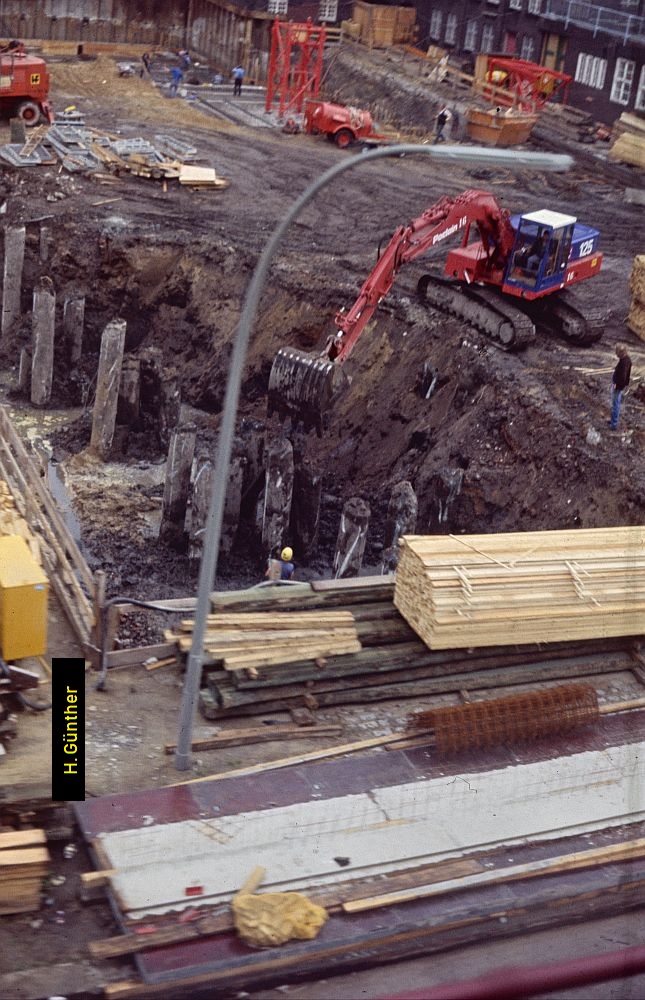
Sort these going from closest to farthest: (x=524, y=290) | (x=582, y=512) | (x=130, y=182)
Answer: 1. (x=582, y=512)
2. (x=524, y=290)
3. (x=130, y=182)

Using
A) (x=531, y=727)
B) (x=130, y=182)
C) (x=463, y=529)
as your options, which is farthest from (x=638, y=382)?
(x=130, y=182)

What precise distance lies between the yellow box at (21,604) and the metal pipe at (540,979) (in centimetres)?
904

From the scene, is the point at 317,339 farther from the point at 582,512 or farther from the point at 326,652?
the point at 326,652

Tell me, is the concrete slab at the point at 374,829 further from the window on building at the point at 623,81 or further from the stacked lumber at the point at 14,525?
the window on building at the point at 623,81

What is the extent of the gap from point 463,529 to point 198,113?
84.4ft

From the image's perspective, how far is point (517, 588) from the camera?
1320 cm

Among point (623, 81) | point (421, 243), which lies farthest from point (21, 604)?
point (623, 81)

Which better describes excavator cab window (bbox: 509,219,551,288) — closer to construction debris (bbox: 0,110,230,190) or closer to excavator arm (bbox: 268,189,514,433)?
excavator arm (bbox: 268,189,514,433)

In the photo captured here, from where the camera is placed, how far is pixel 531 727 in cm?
1233

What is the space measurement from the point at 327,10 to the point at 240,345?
47.3 m

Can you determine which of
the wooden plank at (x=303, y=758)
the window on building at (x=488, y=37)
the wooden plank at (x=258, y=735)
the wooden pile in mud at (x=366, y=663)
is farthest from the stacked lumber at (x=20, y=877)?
the window on building at (x=488, y=37)

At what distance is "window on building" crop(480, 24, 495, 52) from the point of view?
4709 cm

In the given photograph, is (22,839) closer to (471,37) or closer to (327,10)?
(471,37)

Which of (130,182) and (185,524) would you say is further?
(130,182)
